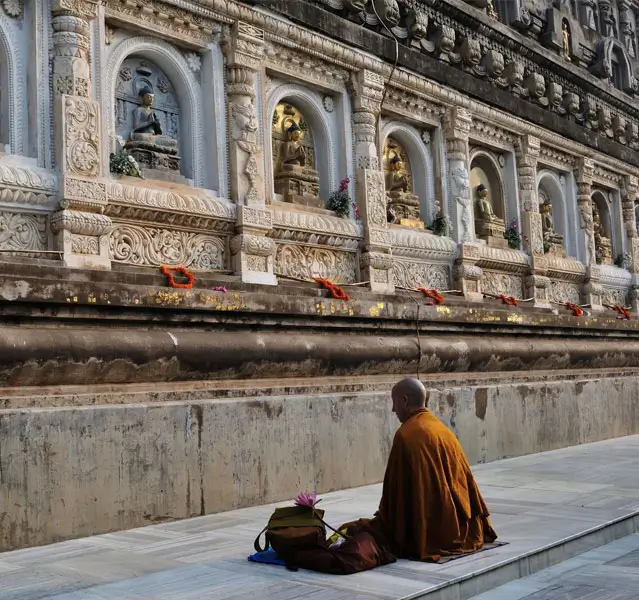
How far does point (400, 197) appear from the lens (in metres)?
12.5

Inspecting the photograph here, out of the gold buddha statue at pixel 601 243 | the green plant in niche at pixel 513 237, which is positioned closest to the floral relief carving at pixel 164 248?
the green plant in niche at pixel 513 237

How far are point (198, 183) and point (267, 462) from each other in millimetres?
3185

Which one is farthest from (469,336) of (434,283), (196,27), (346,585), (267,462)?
(346,585)

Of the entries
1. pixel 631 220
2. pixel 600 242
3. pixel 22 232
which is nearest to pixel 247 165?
pixel 22 232

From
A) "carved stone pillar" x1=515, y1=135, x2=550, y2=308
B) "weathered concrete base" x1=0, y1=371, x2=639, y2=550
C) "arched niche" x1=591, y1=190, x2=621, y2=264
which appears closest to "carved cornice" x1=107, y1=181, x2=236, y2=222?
"weathered concrete base" x1=0, y1=371, x2=639, y2=550

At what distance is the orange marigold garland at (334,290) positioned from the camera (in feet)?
33.2

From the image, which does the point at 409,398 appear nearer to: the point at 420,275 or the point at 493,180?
the point at 420,275

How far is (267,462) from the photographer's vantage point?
8.08 metres

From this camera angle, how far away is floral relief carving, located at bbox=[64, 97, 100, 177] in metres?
8.00

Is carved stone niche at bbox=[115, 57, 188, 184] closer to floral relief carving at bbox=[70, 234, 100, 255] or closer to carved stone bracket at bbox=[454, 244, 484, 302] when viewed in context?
floral relief carving at bbox=[70, 234, 100, 255]

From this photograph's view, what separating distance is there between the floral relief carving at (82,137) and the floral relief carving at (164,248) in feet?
2.18

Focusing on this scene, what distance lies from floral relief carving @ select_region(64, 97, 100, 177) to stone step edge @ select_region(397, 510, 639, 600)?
4937mm

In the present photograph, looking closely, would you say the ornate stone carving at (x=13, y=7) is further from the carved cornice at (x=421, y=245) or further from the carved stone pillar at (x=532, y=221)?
the carved stone pillar at (x=532, y=221)

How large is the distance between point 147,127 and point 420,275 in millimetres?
4579
